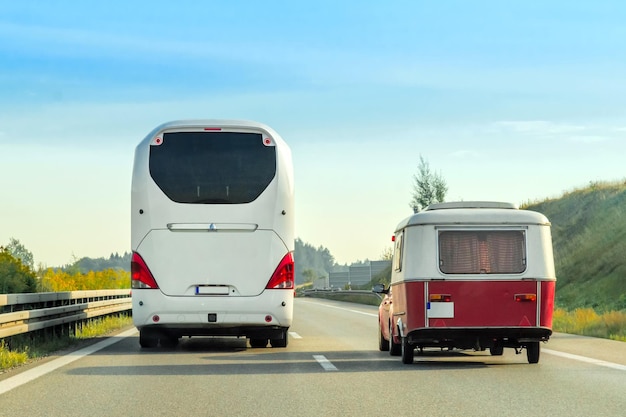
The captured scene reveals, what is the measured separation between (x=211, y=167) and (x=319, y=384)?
17.3ft

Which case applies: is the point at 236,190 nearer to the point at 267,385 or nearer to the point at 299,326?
the point at 267,385

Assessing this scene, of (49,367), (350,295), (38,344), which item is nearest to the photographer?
(49,367)

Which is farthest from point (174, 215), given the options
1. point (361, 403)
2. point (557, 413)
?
point (557, 413)

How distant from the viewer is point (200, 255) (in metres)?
15.1

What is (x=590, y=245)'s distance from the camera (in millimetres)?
51844

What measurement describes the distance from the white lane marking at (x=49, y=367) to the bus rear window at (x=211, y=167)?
2.79 meters

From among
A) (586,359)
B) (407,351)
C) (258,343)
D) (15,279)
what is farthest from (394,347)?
(15,279)

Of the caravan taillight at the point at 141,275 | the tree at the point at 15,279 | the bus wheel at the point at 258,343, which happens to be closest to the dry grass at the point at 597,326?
the bus wheel at the point at 258,343

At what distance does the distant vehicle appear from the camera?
12.9m

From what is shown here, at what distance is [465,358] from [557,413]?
6.02 m

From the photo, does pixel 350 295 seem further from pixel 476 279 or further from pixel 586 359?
pixel 476 279

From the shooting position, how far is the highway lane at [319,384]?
29.5 ft

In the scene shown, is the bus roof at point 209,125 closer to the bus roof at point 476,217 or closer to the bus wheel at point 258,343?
the bus roof at point 476,217

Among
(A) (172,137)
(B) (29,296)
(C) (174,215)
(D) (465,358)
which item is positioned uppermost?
(A) (172,137)
